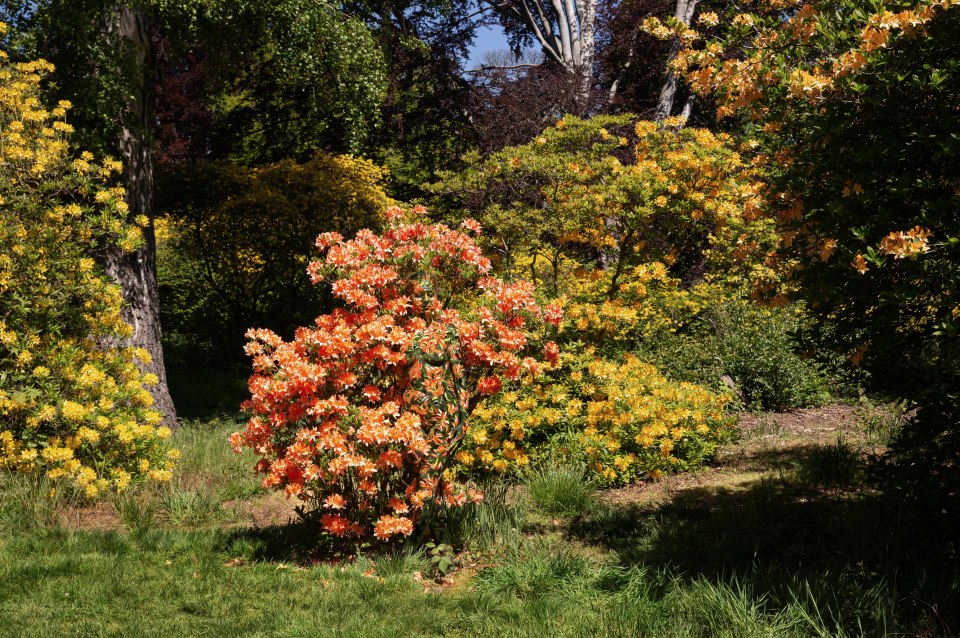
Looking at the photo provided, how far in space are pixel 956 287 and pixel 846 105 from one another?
1.01 meters

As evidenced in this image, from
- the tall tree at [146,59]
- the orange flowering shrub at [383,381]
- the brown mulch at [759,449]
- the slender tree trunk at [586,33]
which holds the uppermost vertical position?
the slender tree trunk at [586,33]

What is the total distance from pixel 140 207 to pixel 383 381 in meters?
4.61

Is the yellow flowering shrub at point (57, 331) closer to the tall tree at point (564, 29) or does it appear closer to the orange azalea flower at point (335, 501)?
the orange azalea flower at point (335, 501)

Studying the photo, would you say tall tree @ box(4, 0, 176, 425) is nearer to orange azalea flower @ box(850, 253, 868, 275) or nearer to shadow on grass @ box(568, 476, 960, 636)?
shadow on grass @ box(568, 476, 960, 636)

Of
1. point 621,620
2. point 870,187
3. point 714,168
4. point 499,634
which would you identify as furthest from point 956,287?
point 714,168

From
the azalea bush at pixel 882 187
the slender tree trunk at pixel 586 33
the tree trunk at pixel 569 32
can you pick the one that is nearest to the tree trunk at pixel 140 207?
the azalea bush at pixel 882 187

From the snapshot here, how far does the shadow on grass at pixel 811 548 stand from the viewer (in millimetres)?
3012

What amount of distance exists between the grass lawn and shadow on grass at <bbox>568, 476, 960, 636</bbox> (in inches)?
0.4

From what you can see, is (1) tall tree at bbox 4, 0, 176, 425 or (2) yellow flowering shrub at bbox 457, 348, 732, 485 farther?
(1) tall tree at bbox 4, 0, 176, 425

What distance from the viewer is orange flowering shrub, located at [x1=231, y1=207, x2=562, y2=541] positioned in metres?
3.90

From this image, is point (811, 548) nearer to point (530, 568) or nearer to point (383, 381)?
point (530, 568)

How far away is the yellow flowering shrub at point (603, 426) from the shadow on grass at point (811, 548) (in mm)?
539

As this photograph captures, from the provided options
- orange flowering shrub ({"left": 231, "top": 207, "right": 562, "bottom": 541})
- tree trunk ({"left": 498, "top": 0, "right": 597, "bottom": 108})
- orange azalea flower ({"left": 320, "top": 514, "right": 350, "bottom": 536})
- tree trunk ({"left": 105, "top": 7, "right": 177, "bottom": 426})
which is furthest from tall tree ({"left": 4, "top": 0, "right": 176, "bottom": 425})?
tree trunk ({"left": 498, "top": 0, "right": 597, "bottom": 108})

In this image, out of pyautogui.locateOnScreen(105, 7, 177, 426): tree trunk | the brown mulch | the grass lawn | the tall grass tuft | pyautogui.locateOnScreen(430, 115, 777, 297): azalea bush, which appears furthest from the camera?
pyautogui.locateOnScreen(105, 7, 177, 426): tree trunk
